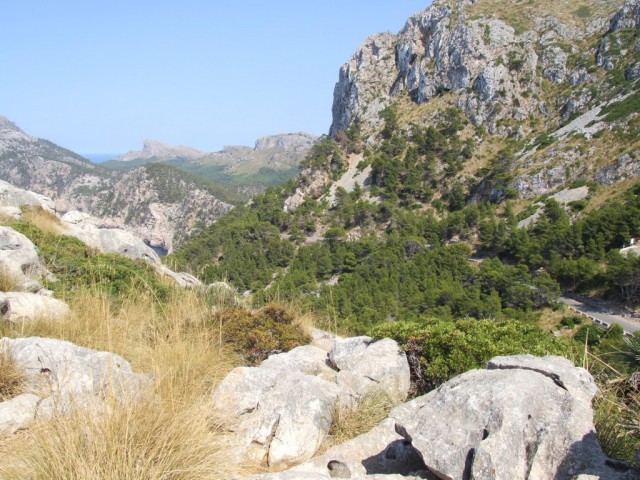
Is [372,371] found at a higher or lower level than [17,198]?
lower

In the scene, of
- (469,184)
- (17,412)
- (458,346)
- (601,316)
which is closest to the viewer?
(17,412)

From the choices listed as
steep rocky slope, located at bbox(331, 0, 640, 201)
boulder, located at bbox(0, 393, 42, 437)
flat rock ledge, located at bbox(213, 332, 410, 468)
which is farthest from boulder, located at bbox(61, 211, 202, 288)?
steep rocky slope, located at bbox(331, 0, 640, 201)

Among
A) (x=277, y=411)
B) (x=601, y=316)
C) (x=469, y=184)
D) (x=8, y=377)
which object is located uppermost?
(x=469, y=184)

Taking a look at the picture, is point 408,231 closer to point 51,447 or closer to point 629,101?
point 629,101

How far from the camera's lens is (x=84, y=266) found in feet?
23.8

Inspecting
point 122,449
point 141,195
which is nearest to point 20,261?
point 122,449

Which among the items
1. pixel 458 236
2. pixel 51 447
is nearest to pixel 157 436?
pixel 51 447

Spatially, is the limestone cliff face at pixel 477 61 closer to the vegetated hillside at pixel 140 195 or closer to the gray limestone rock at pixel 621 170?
the gray limestone rock at pixel 621 170

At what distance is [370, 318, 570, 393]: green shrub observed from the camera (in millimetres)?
4695

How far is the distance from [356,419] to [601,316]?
4092cm

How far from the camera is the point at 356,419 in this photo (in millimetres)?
3799

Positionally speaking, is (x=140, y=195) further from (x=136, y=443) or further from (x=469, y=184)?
(x=136, y=443)

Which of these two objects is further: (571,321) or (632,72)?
(632,72)

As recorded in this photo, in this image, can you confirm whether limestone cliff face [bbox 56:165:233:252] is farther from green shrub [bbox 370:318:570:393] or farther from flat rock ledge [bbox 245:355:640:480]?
flat rock ledge [bbox 245:355:640:480]
